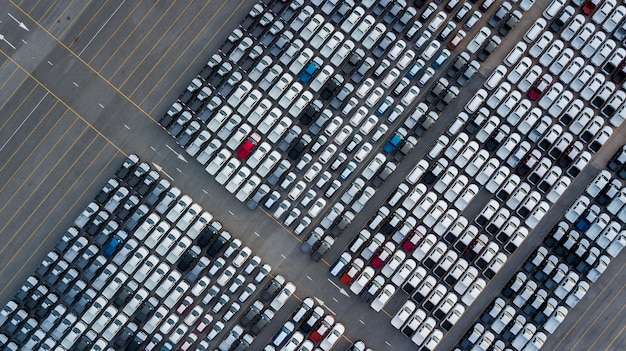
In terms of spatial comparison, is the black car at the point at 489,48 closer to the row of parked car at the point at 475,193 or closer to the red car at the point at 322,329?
the row of parked car at the point at 475,193

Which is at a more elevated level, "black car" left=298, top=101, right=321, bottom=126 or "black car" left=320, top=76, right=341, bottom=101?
"black car" left=320, top=76, right=341, bottom=101

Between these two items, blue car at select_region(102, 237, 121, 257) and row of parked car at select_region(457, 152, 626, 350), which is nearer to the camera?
row of parked car at select_region(457, 152, 626, 350)

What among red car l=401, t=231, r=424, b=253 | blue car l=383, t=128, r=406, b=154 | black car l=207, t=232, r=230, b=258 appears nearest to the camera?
red car l=401, t=231, r=424, b=253

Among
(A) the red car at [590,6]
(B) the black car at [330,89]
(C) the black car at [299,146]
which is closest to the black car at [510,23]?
(A) the red car at [590,6]

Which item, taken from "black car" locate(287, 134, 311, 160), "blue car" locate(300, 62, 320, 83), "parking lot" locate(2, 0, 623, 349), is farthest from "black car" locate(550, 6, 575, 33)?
"black car" locate(287, 134, 311, 160)

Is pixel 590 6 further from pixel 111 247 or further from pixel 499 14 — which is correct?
pixel 111 247

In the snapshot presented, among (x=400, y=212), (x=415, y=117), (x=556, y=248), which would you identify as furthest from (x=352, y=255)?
(x=556, y=248)

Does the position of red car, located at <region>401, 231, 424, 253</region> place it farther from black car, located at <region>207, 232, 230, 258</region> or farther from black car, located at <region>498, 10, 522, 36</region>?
black car, located at <region>498, 10, 522, 36</region>
